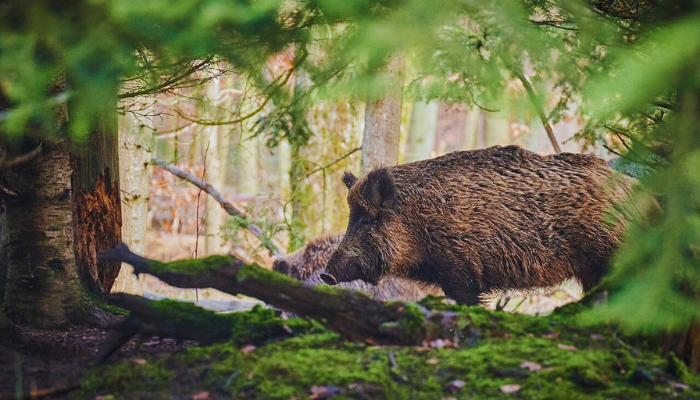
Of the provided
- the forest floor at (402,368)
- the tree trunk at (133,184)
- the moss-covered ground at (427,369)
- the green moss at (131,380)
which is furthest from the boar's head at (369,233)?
the tree trunk at (133,184)

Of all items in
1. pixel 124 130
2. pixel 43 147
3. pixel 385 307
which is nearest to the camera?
pixel 385 307

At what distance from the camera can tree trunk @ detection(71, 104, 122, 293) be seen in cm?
532

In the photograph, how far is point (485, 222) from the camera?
6023 millimetres

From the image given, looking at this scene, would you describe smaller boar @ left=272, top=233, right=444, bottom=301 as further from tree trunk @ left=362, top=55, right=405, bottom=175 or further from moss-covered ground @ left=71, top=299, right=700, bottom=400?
moss-covered ground @ left=71, top=299, right=700, bottom=400

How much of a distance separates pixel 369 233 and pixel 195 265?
2.80m

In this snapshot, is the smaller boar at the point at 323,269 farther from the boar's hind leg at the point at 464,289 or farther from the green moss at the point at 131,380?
the green moss at the point at 131,380

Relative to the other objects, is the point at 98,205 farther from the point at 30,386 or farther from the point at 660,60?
the point at 660,60

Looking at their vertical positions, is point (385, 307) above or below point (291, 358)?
above

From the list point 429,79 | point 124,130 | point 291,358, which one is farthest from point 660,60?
point 124,130

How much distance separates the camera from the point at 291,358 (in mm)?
3633

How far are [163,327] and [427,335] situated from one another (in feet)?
5.20

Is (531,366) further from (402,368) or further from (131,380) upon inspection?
(131,380)

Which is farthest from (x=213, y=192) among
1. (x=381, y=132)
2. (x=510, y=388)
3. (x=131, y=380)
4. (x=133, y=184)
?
(x=510, y=388)

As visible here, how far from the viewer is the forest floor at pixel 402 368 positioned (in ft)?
10.8
